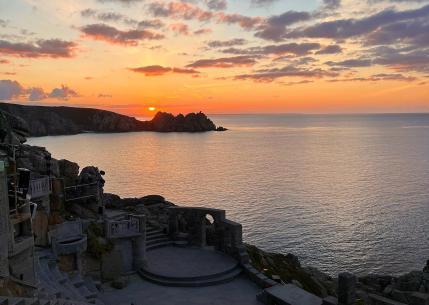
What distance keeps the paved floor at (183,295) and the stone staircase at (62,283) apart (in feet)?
5.42

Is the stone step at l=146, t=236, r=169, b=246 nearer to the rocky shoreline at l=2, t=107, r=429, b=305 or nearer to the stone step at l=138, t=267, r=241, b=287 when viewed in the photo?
the rocky shoreline at l=2, t=107, r=429, b=305

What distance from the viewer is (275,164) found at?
120 metres

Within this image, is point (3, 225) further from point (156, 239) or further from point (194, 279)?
point (156, 239)

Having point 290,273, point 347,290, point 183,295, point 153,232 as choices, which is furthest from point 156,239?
point 347,290

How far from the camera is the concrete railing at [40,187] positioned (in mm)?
25084

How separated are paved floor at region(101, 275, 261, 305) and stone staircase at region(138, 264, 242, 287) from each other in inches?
10.9

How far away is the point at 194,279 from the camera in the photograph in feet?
84.9

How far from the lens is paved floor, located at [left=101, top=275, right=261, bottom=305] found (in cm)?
2392

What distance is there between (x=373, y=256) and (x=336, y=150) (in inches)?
4317

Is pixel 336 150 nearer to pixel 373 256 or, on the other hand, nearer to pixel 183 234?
pixel 373 256

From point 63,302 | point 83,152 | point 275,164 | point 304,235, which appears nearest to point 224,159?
point 275,164

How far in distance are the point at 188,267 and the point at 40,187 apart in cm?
1084

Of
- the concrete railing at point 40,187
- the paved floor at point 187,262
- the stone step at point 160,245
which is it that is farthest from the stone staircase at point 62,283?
the stone step at point 160,245

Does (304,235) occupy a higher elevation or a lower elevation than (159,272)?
lower
